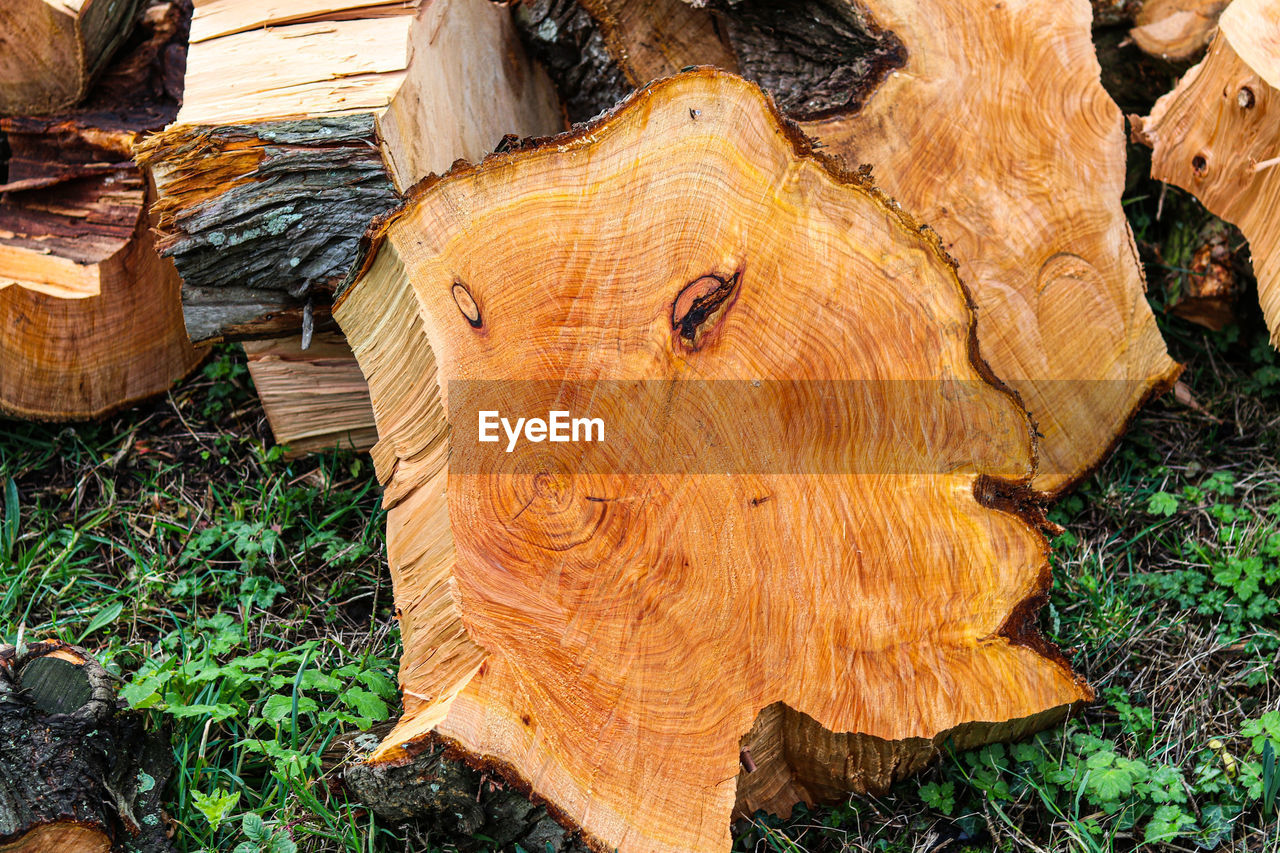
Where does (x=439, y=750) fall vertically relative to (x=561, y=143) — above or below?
below

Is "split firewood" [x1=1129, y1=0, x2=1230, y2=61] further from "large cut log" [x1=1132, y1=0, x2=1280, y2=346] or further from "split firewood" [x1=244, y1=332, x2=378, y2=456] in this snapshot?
"split firewood" [x1=244, y1=332, x2=378, y2=456]

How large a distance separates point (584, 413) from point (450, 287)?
33 centimetres

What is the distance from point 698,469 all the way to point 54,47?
209 centimetres

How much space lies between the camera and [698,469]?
1.72 m

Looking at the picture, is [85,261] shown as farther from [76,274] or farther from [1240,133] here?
[1240,133]

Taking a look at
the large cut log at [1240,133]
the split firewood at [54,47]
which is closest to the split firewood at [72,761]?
the split firewood at [54,47]

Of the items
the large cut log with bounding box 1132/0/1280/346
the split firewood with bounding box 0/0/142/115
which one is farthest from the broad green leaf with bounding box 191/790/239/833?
→ the large cut log with bounding box 1132/0/1280/346

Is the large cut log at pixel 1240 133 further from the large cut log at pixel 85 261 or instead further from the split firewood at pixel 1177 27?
the large cut log at pixel 85 261

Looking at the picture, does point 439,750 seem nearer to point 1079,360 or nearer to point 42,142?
point 1079,360

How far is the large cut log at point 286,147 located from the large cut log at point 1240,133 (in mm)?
1814

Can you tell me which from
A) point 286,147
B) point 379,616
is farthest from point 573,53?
point 379,616

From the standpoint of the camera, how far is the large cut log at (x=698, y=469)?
166 cm

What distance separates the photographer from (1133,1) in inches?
109

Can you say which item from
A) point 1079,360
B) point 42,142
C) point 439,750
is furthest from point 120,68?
point 1079,360
